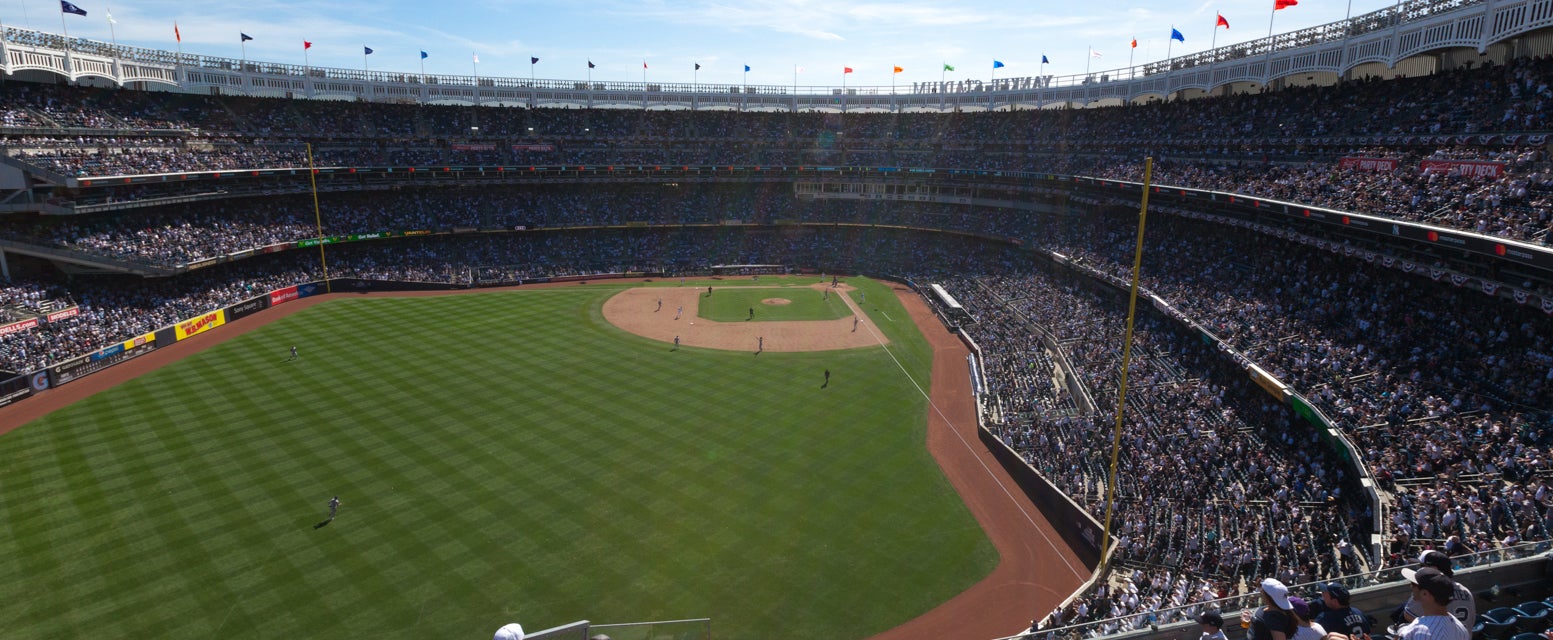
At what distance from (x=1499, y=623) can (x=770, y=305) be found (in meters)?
47.1

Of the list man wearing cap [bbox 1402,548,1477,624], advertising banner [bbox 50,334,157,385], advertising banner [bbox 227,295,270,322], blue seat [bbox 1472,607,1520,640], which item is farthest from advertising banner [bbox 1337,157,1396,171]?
advertising banner [bbox 227,295,270,322]

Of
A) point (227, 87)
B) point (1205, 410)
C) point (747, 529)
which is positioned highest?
point (227, 87)

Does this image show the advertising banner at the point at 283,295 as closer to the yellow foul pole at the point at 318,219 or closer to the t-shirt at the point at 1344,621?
the yellow foul pole at the point at 318,219

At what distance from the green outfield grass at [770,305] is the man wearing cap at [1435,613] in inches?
1767

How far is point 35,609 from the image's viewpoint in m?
18.8

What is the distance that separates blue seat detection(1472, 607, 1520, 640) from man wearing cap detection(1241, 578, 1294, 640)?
17.7 feet

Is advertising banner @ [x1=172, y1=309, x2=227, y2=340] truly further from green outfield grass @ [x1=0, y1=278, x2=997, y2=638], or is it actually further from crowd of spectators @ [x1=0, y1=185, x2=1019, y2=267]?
green outfield grass @ [x1=0, y1=278, x2=997, y2=638]

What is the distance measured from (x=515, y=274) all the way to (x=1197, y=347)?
50991 millimetres

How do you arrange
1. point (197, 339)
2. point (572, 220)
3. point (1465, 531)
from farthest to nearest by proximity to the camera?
1. point (572, 220)
2. point (197, 339)
3. point (1465, 531)

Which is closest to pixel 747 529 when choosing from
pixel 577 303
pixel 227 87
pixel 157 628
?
pixel 157 628

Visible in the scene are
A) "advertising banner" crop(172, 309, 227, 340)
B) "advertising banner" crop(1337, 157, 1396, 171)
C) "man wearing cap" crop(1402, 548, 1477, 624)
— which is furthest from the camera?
"advertising banner" crop(172, 309, 227, 340)

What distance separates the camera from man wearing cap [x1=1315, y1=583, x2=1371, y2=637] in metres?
7.56

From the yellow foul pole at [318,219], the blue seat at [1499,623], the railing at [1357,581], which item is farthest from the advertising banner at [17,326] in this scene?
the blue seat at [1499,623]

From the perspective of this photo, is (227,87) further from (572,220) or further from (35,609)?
(35,609)
